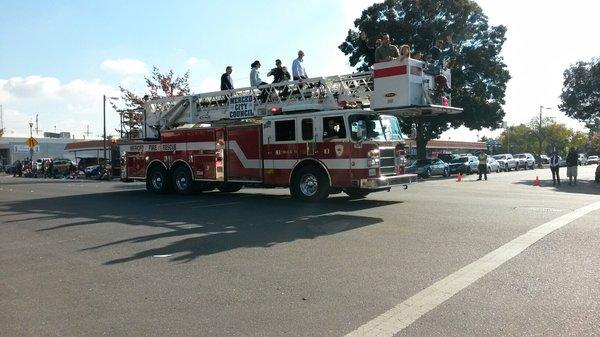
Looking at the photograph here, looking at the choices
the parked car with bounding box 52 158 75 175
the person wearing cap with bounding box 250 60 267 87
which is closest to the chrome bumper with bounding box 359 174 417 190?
the person wearing cap with bounding box 250 60 267 87

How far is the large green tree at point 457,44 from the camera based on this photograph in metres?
38.9

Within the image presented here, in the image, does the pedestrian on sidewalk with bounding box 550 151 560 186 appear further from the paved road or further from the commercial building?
the commercial building

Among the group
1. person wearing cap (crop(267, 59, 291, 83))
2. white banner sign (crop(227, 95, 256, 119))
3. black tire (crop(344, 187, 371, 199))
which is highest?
person wearing cap (crop(267, 59, 291, 83))

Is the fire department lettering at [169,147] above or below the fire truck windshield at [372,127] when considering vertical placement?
below

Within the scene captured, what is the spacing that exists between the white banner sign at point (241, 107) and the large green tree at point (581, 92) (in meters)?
28.2

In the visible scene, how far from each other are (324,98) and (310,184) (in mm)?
2527

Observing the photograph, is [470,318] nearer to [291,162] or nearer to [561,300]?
[561,300]

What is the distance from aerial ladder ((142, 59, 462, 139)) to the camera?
43.2 ft

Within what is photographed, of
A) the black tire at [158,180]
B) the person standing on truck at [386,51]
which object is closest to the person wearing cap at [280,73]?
the person standing on truck at [386,51]

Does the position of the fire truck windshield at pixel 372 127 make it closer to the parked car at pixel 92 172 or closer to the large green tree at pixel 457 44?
the large green tree at pixel 457 44

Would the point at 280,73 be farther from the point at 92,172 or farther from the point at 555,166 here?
the point at 92,172

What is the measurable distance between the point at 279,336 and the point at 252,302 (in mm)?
1035

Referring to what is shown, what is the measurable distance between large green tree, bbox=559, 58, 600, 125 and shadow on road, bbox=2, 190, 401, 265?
2771 centimetres

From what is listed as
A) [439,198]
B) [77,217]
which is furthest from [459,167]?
[77,217]
